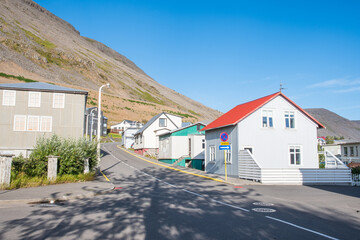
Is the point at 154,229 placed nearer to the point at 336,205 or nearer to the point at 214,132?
the point at 336,205

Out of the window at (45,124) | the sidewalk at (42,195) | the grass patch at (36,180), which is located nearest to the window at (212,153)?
the grass patch at (36,180)

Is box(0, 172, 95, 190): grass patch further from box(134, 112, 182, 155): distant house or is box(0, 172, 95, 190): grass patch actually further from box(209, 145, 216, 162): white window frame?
box(134, 112, 182, 155): distant house

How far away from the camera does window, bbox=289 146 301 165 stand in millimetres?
24438

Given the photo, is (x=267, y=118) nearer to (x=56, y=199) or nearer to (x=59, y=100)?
(x=56, y=199)

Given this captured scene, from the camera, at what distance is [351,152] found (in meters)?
44.5

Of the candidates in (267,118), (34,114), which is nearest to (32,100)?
(34,114)

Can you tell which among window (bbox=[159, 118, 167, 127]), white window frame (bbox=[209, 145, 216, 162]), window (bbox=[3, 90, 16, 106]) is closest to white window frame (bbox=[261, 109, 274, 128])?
white window frame (bbox=[209, 145, 216, 162])

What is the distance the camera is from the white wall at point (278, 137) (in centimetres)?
2377

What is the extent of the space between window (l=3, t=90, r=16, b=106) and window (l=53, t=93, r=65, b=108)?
3.90 m

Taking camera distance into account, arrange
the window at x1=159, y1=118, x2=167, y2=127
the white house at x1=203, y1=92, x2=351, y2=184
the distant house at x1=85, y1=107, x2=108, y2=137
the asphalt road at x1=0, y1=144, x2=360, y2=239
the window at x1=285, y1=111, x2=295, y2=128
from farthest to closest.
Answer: the window at x1=159, y1=118, x2=167, y2=127, the distant house at x1=85, y1=107, x2=108, y2=137, the window at x1=285, y1=111, x2=295, y2=128, the white house at x1=203, y1=92, x2=351, y2=184, the asphalt road at x1=0, y1=144, x2=360, y2=239

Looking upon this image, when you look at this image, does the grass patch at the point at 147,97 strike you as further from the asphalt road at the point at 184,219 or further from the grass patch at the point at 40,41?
the asphalt road at the point at 184,219

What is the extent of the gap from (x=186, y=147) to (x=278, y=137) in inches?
784

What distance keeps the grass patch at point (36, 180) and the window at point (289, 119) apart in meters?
17.4

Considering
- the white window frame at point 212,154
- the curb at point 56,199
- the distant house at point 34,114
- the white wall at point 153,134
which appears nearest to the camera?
the curb at point 56,199
